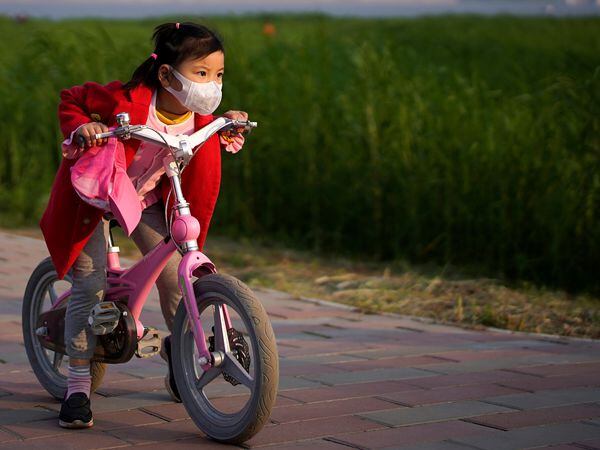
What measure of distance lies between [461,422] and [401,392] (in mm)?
496

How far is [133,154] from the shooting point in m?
3.87

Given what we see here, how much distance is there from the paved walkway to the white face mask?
1130mm

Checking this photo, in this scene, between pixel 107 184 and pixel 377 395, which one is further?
pixel 377 395

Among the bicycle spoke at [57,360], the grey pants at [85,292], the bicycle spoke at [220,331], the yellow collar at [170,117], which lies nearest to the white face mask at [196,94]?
the yellow collar at [170,117]

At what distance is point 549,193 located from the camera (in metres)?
7.30

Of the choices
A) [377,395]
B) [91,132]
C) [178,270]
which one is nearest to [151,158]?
[91,132]

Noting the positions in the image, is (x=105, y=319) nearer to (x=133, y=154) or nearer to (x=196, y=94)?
(x=133, y=154)

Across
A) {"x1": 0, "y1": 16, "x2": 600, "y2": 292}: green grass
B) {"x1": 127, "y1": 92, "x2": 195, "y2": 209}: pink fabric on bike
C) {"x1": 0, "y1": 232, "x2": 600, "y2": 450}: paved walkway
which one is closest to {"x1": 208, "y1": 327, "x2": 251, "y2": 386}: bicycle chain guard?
{"x1": 0, "y1": 232, "x2": 600, "y2": 450}: paved walkway

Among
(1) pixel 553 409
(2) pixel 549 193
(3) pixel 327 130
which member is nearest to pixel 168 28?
(1) pixel 553 409

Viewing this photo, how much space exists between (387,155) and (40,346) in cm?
426

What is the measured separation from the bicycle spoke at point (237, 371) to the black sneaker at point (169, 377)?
20.5 inches

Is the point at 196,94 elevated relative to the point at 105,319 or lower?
elevated

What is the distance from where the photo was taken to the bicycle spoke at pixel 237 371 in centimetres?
355

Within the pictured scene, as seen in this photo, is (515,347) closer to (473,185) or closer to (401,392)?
(401,392)
